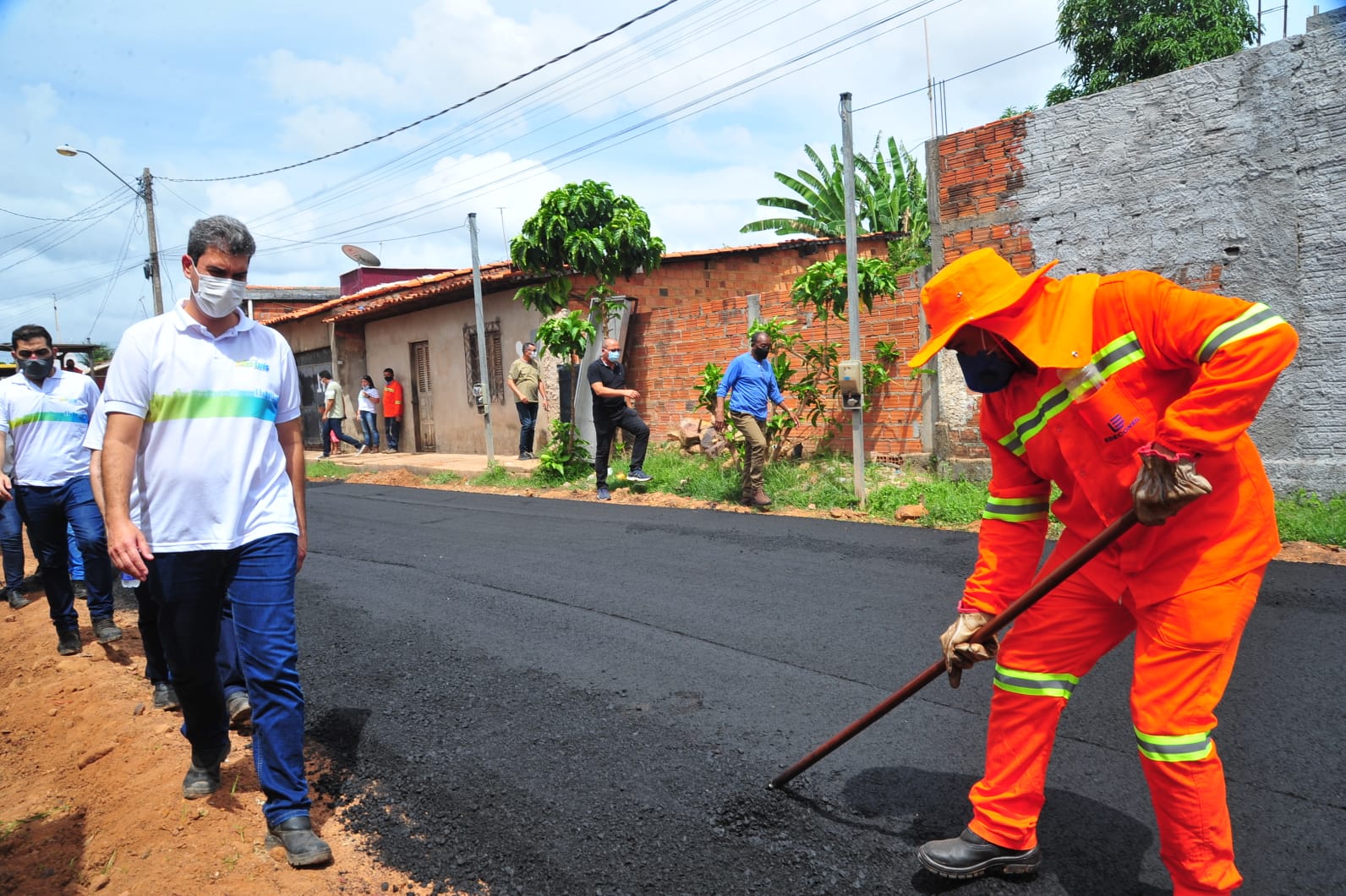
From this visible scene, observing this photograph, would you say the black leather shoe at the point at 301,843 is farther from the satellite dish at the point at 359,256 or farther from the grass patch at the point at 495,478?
the satellite dish at the point at 359,256

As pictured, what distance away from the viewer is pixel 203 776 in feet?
11.0

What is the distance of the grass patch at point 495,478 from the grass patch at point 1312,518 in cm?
875

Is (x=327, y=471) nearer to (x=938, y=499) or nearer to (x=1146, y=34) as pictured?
(x=938, y=499)

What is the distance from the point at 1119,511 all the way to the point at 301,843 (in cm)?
251

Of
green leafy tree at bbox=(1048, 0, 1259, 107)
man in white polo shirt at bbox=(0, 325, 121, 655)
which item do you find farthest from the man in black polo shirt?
green leafy tree at bbox=(1048, 0, 1259, 107)

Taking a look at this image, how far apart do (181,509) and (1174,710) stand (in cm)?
283

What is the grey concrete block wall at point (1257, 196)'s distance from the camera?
7.05 metres

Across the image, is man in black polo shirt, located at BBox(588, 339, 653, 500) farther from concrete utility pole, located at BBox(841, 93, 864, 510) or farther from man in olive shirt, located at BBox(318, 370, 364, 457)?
man in olive shirt, located at BBox(318, 370, 364, 457)

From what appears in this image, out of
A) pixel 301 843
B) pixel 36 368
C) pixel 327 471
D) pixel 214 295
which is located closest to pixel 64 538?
pixel 36 368

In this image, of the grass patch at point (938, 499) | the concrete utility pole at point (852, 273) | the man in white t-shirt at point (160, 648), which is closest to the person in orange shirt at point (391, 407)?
the concrete utility pole at point (852, 273)

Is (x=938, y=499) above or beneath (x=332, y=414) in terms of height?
beneath

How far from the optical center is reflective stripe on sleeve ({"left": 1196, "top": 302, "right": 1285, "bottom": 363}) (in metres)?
2.08

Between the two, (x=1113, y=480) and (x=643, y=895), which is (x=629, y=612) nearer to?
(x=643, y=895)

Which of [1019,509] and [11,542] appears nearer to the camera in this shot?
[1019,509]
